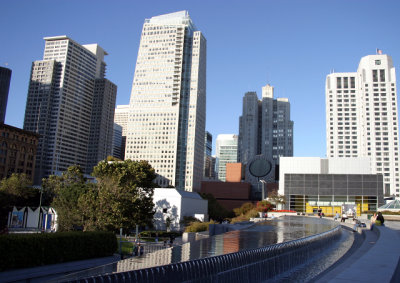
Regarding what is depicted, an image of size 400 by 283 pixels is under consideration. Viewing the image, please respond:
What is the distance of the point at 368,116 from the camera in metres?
164

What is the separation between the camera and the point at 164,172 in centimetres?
18488

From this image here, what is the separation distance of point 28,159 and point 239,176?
287ft

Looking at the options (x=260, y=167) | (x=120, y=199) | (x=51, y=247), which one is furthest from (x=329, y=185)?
(x=51, y=247)

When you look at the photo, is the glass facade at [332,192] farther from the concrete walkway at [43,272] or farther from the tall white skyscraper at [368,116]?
the concrete walkway at [43,272]

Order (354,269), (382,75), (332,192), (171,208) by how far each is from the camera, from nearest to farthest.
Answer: (354,269) < (171,208) < (332,192) < (382,75)

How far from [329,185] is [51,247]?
271 ft

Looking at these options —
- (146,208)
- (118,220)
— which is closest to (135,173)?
(146,208)

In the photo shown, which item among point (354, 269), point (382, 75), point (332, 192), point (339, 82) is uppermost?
point (382, 75)

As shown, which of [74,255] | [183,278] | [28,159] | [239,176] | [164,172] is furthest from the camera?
[164,172]

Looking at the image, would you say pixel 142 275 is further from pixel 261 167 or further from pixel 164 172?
pixel 164 172

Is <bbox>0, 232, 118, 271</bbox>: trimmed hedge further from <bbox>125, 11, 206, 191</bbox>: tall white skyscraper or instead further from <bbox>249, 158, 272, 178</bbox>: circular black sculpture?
<bbox>125, 11, 206, 191</bbox>: tall white skyscraper

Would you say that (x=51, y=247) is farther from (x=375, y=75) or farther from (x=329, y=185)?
(x=375, y=75)

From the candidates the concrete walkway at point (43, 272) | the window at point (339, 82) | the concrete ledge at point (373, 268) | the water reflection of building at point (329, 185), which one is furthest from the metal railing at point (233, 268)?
the window at point (339, 82)

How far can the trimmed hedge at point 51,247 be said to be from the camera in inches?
734
